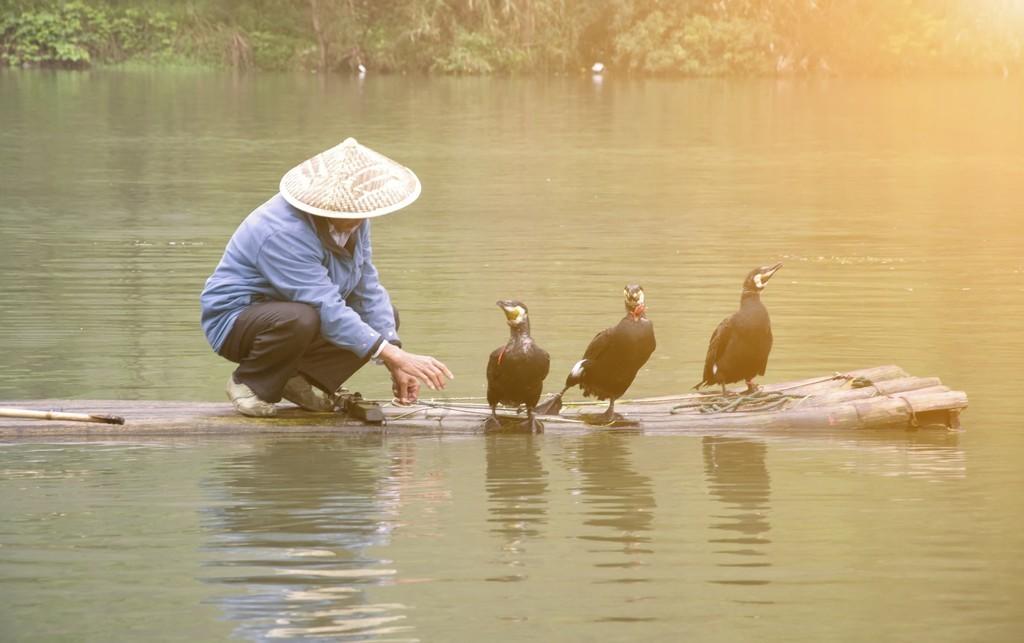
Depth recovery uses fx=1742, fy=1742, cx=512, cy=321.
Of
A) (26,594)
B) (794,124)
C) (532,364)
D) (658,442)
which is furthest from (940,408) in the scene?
(794,124)

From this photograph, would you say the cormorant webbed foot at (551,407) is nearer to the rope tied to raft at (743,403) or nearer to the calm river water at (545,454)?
the calm river water at (545,454)

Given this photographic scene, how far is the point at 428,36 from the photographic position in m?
44.9

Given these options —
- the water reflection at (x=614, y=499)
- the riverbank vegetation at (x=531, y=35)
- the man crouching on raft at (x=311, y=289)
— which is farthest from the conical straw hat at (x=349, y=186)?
the riverbank vegetation at (x=531, y=35)

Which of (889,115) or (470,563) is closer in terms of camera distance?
(470,563)

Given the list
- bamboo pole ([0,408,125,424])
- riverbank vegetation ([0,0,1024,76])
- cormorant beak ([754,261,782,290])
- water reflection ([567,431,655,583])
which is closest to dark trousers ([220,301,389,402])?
bamboo pole ([0,408,125,424])

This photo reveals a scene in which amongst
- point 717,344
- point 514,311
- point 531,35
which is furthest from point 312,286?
point 531,35

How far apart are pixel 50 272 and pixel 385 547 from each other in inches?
288

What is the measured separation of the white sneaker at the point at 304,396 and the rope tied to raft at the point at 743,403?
142 centimetres

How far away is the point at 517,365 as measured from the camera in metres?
6.72

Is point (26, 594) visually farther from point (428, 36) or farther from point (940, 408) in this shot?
Result: point (428, 36)

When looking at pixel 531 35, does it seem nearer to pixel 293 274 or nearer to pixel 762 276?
pixel 762 276

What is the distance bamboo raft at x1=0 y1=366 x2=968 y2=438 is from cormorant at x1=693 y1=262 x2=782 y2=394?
129 mm

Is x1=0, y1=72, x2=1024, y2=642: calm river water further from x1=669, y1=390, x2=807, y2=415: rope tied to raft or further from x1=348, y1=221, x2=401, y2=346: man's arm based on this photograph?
x1=348, y1=221, x2=401, y2=346: man's arm

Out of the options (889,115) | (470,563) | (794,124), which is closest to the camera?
(470,563)
